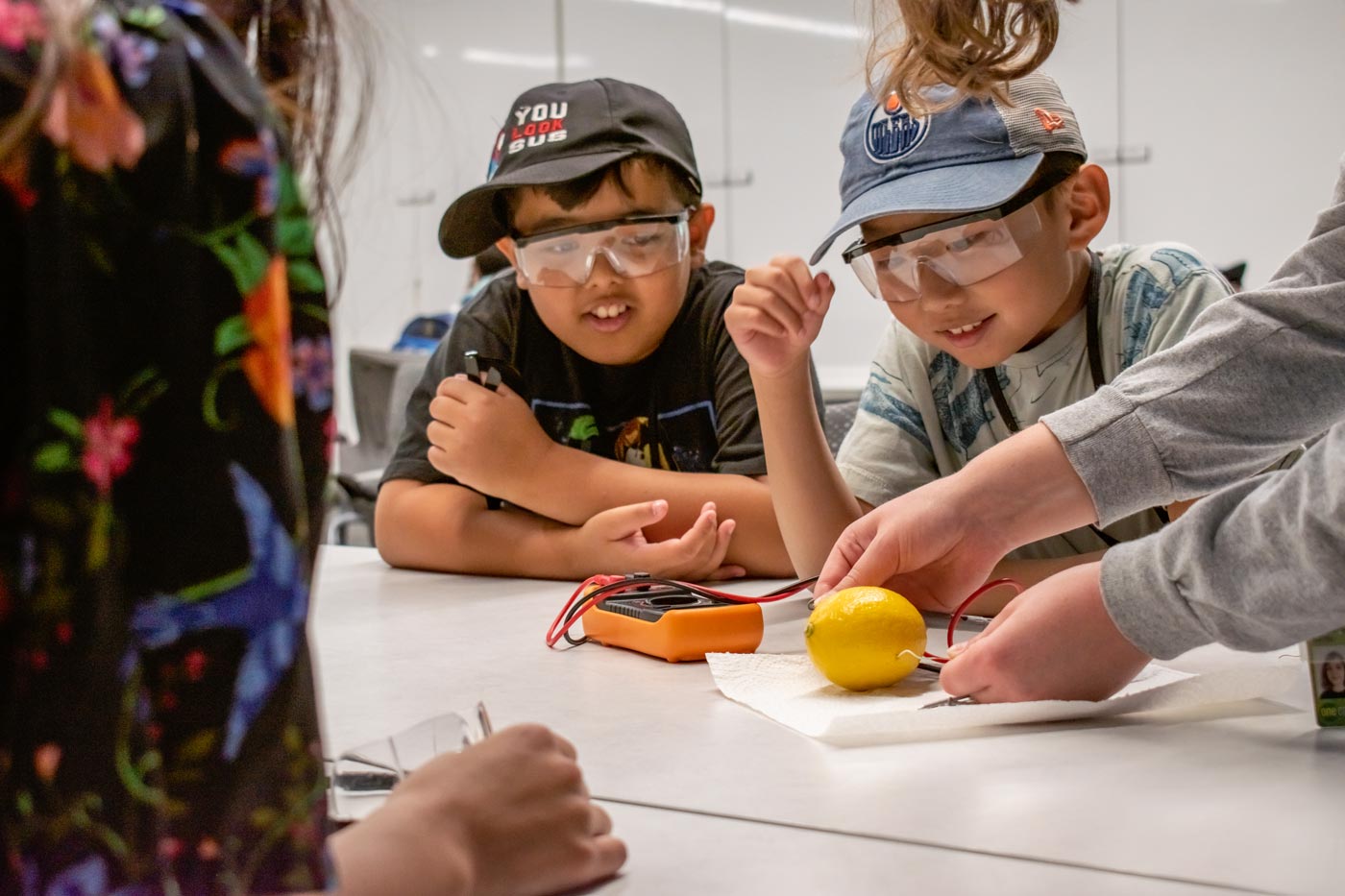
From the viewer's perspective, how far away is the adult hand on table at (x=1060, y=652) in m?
0.93

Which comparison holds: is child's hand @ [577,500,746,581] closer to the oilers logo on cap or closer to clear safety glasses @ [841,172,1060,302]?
clear safety glasses @ [841,172,1060,302]

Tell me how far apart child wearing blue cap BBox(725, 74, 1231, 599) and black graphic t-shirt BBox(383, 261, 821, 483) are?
0.91 feet

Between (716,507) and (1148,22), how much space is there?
2884mm

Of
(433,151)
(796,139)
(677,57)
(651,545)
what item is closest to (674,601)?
(651,545)

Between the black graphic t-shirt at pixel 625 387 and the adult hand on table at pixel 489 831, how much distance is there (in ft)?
3.65

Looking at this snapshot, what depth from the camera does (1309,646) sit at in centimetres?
89

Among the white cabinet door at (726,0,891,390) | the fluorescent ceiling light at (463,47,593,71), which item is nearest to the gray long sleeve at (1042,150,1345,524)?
the white cabinet door at (726,0,891,390)

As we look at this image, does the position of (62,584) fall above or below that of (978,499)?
above

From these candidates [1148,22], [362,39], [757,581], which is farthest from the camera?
[1148,22]

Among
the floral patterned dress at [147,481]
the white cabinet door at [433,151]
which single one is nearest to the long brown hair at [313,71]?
the floral patterned dress at [147,481]

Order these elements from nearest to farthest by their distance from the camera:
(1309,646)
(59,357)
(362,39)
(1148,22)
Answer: (59,357), (362,39), (1309,646), (1148,22)

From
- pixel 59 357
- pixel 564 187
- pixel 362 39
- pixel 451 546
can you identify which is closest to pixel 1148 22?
pixel 564 187

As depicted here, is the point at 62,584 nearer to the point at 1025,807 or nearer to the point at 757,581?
the point at 1025,807

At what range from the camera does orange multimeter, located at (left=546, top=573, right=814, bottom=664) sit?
1177 millimetres
